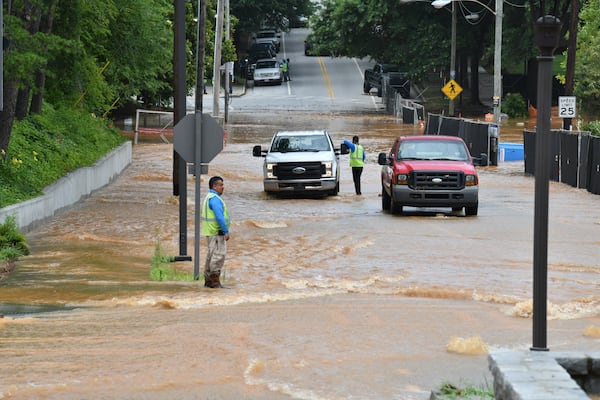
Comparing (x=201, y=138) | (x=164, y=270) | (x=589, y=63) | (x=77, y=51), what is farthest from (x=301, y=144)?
(x=589, y=63)

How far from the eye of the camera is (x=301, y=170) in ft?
102

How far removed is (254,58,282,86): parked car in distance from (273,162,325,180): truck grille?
58.7 m

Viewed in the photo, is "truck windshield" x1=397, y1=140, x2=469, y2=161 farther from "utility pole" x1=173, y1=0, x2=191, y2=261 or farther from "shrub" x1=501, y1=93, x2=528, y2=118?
"shrub" x1=501, y1=93, x2=528, y2=118

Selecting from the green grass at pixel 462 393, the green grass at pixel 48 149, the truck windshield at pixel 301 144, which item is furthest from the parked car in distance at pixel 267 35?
the green grass at pixel 462 393

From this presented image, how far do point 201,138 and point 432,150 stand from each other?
36.8 feet

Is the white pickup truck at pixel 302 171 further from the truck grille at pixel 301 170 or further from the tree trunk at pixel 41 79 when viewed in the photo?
the tree trunk at pixel 41 79

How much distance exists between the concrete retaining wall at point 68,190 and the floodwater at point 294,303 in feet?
1.22

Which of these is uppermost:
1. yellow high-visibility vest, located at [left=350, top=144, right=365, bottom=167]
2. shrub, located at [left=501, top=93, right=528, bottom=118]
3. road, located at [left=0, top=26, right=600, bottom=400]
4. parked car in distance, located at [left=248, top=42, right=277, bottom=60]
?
parked car in distance, located at [left=248, top=42, right=277, bottom=60]

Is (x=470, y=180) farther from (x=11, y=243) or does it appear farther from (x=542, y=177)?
(x=542, y=177)

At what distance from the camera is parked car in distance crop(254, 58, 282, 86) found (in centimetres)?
8925

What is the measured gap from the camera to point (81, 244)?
21781mm

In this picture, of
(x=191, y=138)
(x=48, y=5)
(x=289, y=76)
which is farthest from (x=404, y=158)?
(x=289, y=76)

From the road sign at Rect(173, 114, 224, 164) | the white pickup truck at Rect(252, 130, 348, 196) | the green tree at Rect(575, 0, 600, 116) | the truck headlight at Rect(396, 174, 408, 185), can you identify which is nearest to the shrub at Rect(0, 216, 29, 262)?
the road sign at Rect(173, 114, 224, 164)

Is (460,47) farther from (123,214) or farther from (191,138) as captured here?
(191,138)
